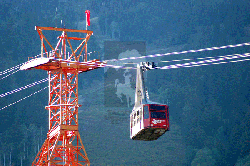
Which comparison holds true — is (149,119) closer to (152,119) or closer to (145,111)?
(152,119)

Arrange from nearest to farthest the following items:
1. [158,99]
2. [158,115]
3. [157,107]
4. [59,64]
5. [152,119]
A: [152,119]
[158,115]
[157,107]
[59,64]
[158,99]

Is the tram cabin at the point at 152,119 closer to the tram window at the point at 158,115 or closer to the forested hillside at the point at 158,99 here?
the tram window at the point at 158,115

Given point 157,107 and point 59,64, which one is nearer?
point 157,107

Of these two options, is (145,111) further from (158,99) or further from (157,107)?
(158,99)

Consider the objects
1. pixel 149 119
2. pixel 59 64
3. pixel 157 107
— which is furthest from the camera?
pixel 59 64

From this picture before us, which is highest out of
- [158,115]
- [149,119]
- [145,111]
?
[145,111]

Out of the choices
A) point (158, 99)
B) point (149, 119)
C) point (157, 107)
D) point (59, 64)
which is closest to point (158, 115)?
point (157, 107)

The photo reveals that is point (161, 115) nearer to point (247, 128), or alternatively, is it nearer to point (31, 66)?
point (31, 66)

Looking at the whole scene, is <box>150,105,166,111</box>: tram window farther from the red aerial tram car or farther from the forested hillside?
the forested hillside

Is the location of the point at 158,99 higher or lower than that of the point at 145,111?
higher

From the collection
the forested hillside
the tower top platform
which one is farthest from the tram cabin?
the forested hillside

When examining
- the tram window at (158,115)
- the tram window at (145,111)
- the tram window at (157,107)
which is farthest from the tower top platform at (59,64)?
the tram window at (158,115)
